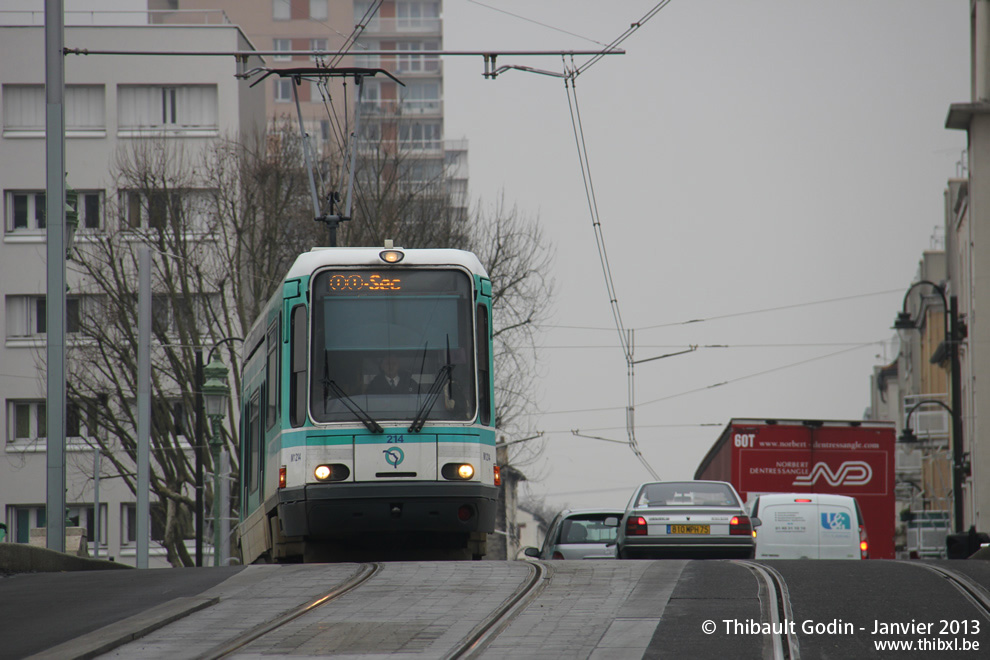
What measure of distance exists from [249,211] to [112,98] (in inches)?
820

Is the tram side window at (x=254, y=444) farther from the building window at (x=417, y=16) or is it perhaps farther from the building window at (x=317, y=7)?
the building window at (x=417, y=16)

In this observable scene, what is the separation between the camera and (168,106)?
54531 millimetres

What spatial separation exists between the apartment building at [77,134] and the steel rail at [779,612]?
3993cm

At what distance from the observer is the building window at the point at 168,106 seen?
54.3 metres

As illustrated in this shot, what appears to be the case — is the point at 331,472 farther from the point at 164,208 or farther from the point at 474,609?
the point at 164,208

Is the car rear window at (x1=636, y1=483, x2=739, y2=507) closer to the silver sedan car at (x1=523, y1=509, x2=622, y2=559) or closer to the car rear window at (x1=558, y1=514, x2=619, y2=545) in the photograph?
the silver sedan car at (x1=523, y1=509, x2=622, y2=559)

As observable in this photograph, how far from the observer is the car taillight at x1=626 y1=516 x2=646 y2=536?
68.1 feet

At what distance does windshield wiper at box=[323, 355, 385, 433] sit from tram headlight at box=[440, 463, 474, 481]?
74 centimetres

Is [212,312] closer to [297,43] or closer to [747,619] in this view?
[747,619]

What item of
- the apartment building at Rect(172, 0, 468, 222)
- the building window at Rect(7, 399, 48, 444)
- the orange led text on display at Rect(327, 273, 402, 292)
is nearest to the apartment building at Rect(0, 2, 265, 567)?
the building window at Rect(7, 399, 48, 444)

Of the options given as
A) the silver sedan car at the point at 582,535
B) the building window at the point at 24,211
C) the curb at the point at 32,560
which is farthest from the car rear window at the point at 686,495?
the building window at the point at 24,211

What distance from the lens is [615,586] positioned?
12375 mm

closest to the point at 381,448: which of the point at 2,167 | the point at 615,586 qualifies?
the point at 615,586

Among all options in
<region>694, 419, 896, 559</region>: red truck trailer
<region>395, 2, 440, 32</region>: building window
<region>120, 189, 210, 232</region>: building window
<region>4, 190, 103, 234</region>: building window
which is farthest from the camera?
<region>395, 2, 440, 32</region>: building window
